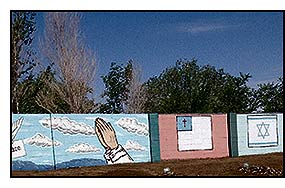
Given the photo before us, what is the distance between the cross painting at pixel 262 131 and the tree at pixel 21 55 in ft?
8.24

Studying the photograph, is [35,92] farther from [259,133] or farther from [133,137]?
[259,133]

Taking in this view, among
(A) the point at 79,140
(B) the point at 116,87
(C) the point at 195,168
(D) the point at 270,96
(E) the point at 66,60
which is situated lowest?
(C) the point at 195,168

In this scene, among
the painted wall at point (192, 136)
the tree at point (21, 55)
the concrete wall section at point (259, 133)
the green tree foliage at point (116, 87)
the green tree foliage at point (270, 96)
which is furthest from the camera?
the concrete wall section at point (259, 133)

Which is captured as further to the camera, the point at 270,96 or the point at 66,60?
the point at 270,96

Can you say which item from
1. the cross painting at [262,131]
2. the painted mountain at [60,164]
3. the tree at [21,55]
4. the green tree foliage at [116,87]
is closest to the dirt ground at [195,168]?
the painted mountain at [60,164]

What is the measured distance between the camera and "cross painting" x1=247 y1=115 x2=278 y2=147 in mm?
7160

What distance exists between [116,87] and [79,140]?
69 cm

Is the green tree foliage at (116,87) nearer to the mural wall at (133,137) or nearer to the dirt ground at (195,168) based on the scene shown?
the mural wall at (133,137)

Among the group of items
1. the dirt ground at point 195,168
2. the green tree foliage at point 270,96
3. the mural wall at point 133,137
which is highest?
the green tree foliage at point 270,96

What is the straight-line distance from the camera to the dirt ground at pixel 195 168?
6.78m

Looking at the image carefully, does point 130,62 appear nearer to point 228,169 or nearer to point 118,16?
point 118,16

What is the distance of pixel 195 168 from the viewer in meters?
6.92

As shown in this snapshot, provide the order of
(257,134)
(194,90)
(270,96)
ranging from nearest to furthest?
(194,90) < (270,96) < (257,134)

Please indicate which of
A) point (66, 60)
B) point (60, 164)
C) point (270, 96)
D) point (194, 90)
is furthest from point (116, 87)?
point (270, 96)
